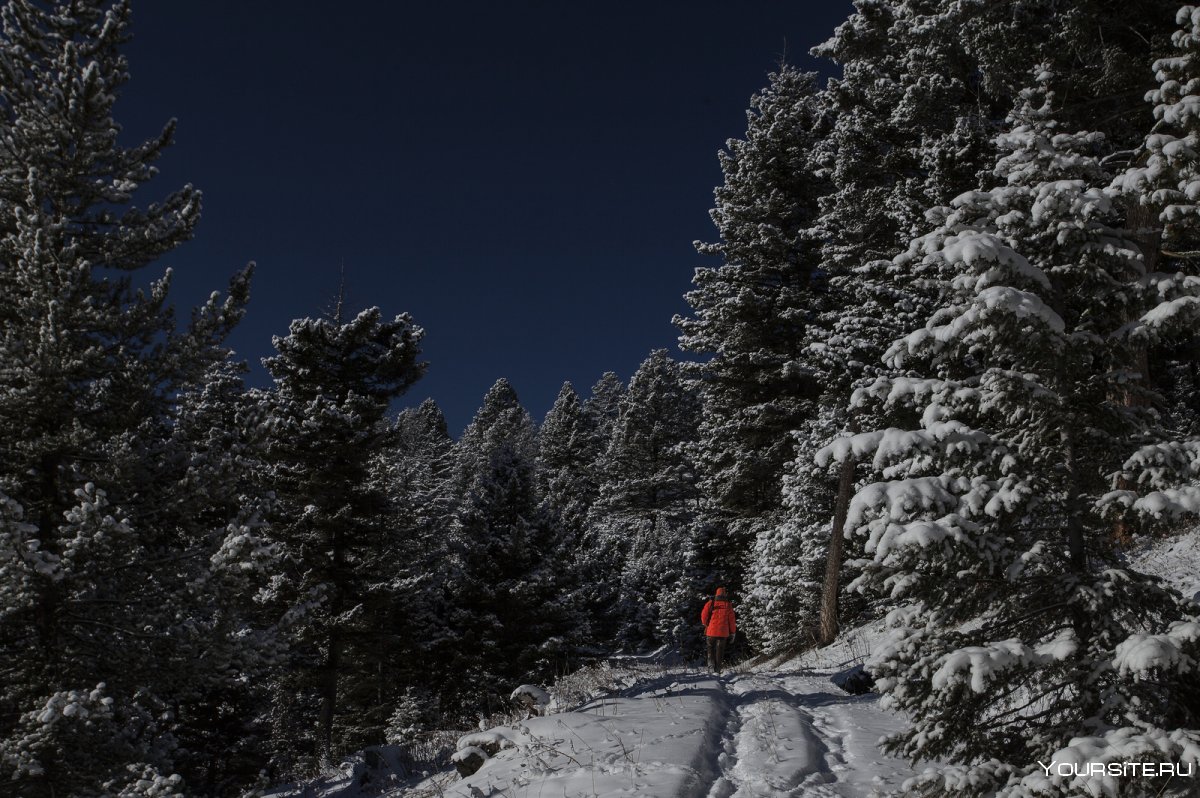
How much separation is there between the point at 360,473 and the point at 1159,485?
18.1 m

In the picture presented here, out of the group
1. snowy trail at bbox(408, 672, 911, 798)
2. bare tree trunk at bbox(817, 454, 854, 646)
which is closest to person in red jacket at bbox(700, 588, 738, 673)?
bare tree trunk at bbox(817, 454, 854, 646)

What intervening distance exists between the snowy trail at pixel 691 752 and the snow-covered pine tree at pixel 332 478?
36.1ft

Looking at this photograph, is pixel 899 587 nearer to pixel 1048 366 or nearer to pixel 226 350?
pixel 1048 366

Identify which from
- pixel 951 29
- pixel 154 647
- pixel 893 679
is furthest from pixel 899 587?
pixel 951 29

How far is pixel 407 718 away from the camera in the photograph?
21.6 meters

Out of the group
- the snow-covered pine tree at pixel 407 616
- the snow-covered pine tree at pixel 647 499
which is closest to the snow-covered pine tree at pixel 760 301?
the snow-covered pine tree at pixel 407 616

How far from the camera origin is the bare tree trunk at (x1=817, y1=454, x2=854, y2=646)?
663 inches

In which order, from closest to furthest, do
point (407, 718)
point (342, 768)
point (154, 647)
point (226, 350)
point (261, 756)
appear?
point (154, 647) < point (226, 350) < point (342, 768) < point (261, 756) < point (407, 718)

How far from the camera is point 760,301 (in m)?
19.8

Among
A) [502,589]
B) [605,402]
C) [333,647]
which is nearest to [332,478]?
[333,647]

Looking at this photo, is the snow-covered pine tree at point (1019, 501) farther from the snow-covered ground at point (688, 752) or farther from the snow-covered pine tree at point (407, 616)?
the snow-covered pine tree at point (407, 616)

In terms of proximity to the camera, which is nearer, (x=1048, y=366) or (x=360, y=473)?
(x=1048, y=366)

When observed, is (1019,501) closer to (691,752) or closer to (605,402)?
(691,752)

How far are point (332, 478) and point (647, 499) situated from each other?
33.0 meters
